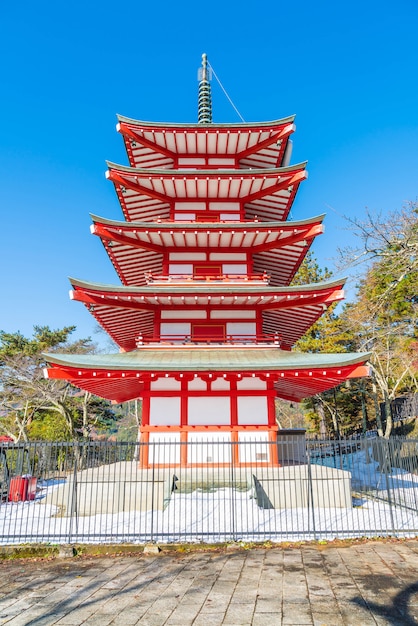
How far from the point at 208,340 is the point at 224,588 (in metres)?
11.0

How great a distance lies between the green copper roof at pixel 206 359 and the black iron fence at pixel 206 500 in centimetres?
284

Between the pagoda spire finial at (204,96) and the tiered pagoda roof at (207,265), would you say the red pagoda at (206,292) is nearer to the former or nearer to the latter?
the tiered pagoda roof at (207,265)

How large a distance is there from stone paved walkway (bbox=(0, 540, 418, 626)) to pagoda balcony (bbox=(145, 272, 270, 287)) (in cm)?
1116

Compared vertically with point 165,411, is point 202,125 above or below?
above

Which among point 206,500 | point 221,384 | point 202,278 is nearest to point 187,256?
point 202,278

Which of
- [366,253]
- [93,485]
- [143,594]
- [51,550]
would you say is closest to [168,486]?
[93,485]

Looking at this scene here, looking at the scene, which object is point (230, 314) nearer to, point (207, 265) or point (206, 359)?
point (207, 265)

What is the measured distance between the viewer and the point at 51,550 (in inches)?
385

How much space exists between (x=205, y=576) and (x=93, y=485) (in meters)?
7.95

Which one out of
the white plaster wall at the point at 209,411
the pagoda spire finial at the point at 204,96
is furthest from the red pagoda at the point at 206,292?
the pagoda spire finial at the point at 204,96

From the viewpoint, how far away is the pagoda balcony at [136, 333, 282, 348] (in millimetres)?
17406

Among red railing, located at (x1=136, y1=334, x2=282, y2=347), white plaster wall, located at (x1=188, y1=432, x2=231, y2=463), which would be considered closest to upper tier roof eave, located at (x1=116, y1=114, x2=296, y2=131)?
red railing, located at (x1=136, y1=334, x2=282, y2=347)

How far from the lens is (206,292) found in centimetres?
1664

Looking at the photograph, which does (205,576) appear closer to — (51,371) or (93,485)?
(93,485)
